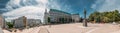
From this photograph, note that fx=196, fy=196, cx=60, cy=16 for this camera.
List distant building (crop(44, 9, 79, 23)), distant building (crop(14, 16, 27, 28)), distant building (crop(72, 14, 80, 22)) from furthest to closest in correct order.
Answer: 1. distant building (crop(72, 14, 80, 22))
2. distant building (crop(44, 9, 79, 23))
3. distant building (crop(14, 16, 27, 28))

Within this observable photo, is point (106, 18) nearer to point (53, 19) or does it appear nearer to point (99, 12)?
point (99, 12)

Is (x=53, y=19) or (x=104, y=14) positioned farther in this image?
(x=104, y=14)

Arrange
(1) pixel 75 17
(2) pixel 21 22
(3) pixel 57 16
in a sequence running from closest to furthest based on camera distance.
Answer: (2) pixel 21 22
(3) pixel 57 16
(1) pixel 75 17

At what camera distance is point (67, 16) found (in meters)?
49.8

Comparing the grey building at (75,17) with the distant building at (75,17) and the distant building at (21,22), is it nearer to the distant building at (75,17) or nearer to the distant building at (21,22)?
the distant building at (75,17)

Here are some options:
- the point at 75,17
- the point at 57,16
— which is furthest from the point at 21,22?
the point at 75,17

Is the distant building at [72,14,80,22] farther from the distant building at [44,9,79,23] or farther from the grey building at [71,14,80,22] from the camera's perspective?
the distant building at [44,9,79,23]

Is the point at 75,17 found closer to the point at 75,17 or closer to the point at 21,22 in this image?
the point at 75,17

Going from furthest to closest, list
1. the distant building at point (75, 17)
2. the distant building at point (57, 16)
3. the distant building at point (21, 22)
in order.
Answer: the distant building at point (75, 17)
the distant building at point (57, 16)
the distant building at point (21, 22)

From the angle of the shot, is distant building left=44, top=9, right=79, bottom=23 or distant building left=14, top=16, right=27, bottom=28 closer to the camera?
distant building left=14, top=16, right=27, bottom=28

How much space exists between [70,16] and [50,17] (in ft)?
32.5

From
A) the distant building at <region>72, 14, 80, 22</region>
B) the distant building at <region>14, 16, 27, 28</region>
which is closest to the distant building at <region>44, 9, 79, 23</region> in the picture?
the distant building at <region>72, 14, 80, 22</region>

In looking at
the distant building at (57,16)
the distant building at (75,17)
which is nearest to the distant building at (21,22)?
the distant building at (57,16)

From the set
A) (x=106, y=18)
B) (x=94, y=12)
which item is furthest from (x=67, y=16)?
(x=94, y=12)
